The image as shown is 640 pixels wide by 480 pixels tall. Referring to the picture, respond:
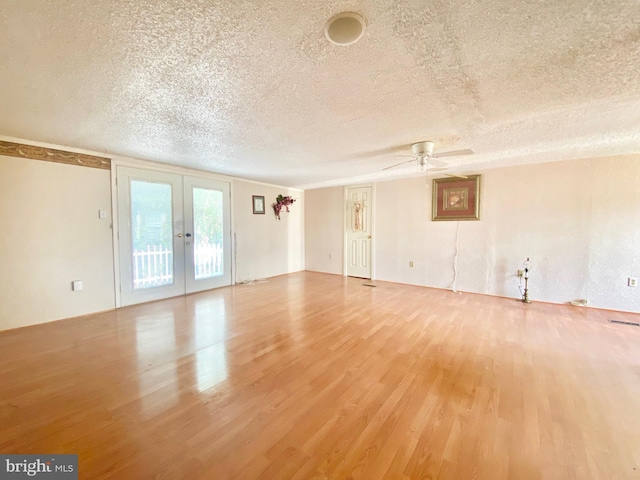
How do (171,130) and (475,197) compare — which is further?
(475,197)

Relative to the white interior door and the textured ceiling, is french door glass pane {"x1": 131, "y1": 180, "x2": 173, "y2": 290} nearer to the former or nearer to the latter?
the textured ceiling

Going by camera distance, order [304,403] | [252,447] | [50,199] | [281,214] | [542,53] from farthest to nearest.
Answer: [281,214] < [50,199] < [304,403] < [542,53] < [252,447]

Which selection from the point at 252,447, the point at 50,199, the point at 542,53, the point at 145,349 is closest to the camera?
the point at 252,447

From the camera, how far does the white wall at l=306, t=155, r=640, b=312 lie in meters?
3.46

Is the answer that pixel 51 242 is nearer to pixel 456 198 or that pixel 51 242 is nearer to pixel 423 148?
pixel 423 148

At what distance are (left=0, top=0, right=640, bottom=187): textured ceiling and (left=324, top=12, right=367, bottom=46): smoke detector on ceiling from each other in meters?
0.04

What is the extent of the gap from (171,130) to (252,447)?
2851mm

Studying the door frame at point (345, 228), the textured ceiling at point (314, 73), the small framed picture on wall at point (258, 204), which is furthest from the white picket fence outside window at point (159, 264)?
the door frame at point (345, 228)

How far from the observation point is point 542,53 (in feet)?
4.72

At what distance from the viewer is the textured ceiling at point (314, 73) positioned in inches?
46.3

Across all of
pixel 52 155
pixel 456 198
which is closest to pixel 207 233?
pixel 52 155

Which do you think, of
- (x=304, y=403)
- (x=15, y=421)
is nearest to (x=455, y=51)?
(x=304, y=403)

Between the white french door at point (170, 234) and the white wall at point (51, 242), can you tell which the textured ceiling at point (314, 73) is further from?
the white french door at point (170, 234)

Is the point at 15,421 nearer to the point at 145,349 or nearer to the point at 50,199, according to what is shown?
the point at 145,349
